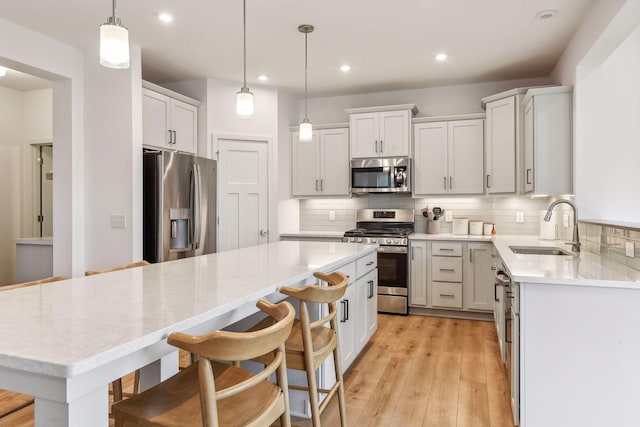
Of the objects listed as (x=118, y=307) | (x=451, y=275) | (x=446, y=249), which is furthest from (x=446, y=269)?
(x=118, y=307)

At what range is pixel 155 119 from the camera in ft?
13.6

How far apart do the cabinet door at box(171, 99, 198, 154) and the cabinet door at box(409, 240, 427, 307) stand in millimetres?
2685

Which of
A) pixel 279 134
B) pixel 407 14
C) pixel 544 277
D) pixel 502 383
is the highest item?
pixel 407 14

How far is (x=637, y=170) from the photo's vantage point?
10.6 ft

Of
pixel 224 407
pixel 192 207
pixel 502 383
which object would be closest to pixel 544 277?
pixel 502 383

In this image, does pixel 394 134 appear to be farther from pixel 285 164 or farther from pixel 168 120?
pixel 168 120

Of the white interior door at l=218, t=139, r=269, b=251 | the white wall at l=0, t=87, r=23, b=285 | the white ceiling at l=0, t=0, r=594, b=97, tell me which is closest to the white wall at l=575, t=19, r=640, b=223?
the white ceiling at l=0, t=0, r=594, b=97

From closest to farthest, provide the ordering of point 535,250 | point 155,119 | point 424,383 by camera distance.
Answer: point 424,383 < point 535,250 < point 155,119

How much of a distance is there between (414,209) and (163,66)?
325cm

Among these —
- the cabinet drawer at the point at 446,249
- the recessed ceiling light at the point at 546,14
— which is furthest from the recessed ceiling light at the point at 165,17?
the cabinet drawer at the point at 446,249

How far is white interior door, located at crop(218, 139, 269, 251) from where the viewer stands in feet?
15.9

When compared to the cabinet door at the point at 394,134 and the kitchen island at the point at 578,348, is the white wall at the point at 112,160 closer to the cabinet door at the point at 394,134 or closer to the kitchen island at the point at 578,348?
the cabinet door at the point at 394,134

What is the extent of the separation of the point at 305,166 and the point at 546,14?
9.98ft

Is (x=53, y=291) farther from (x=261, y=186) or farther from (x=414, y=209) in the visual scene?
(x=414, y=209)
